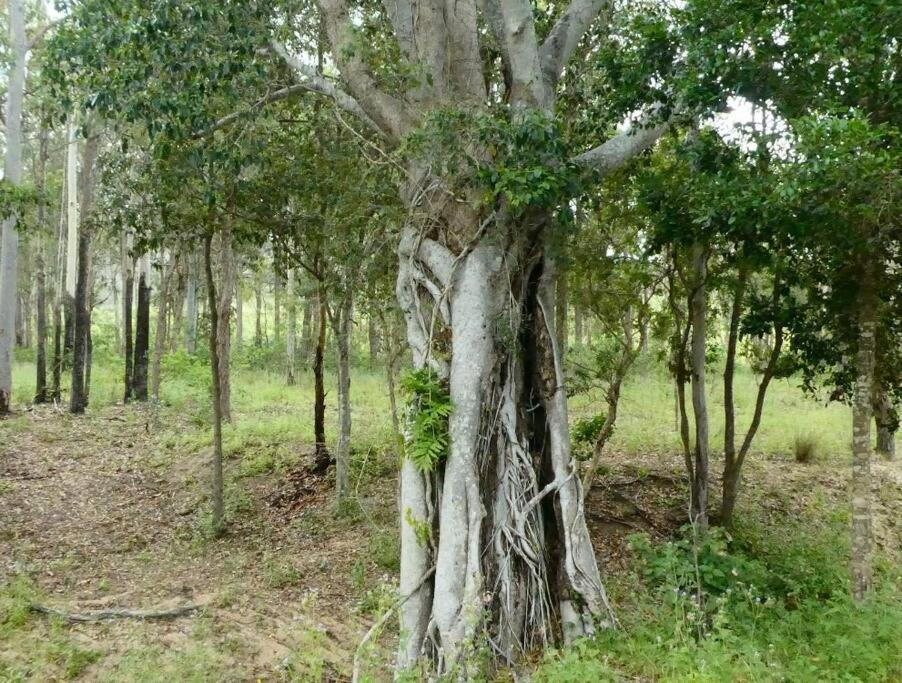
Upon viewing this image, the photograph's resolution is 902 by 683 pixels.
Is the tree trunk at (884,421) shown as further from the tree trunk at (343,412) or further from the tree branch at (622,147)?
the tree trunk at (343,412)

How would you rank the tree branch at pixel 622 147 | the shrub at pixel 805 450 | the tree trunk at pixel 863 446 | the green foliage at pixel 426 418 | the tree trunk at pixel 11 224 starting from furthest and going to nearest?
the tree trunk at pixel 11 224 < the shrub at pixel 805 450 < the tree branch at pixel 622 147 < the tree trunk at pixel 863 446 < the green foliage at pixel 426 418

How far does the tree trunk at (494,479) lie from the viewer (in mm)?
6188

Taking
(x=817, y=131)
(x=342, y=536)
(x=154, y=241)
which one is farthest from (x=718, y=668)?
(x=154, y=241)

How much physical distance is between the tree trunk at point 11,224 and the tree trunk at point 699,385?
45.4 feet

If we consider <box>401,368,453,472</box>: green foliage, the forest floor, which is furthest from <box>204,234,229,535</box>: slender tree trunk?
<box>401,368,453,472</box>: green foliage

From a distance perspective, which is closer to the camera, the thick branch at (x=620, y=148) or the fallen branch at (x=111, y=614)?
the fallen branch at (x=111, y=614)

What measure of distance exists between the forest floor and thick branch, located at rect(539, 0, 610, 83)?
540 cm

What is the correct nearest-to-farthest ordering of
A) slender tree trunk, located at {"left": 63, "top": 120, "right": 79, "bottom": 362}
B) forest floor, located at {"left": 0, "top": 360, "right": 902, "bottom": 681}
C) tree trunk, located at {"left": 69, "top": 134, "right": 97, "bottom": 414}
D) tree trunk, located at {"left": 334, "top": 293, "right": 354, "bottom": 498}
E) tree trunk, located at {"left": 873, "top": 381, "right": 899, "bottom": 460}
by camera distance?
forest floor, located at {"left": 0, "top": 360, "right": 902, "bottom": 681}
tree trunk, located at {"left": 873, "top": 381, "right": 899, "bottom": 460}
tree trunk, located at {"left": 334, "top": 293, "right": 354, "bottom": 498}
tree trunk, located at {"left": 69, "top": 134, "right": 97, "bottom": 414}
slender tree trunk, located at {"left": 63, "top": 120, "right": 79, "bottom": 362}

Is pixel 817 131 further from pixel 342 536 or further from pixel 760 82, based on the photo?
pixel 342 536

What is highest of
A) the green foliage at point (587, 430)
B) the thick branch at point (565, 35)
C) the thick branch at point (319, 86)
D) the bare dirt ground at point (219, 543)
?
the thick branch at point (565, 35)

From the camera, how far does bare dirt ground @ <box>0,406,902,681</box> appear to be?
Result: 622 centimetres

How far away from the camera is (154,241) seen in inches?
338

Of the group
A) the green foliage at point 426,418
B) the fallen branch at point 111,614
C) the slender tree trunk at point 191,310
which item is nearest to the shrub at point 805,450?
the green foliage at point 426,418

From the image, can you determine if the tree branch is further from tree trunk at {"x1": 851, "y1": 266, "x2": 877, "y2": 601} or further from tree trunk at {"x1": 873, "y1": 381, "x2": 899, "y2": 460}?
tree trunk at {"x1": 873, "y1": 381, "x2": 899, "y2": 460}
